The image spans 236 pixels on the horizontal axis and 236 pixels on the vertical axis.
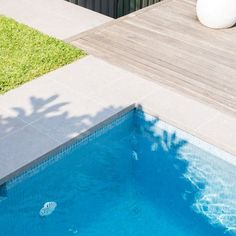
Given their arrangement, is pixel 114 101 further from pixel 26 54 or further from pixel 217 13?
pixel 217 13

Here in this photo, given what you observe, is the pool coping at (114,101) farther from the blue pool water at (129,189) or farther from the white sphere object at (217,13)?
the white sphere object at (217,13)

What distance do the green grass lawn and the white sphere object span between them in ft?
7.03

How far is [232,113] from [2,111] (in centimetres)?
286

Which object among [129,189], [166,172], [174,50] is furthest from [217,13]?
[129,189]

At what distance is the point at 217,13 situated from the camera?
26.5ft

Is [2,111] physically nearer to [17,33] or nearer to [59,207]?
[59,207]

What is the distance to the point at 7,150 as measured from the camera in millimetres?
5668

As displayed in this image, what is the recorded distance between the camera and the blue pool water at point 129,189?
17.9 ft

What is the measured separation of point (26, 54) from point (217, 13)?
120 inches

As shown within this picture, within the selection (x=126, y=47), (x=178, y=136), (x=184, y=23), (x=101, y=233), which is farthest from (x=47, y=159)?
(x=184, y=23)

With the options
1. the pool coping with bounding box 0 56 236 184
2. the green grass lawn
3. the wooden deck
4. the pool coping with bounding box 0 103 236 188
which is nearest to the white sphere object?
the wooden deck

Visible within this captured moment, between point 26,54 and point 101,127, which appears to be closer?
point 101,127

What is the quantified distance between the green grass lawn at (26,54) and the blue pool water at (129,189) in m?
1.45

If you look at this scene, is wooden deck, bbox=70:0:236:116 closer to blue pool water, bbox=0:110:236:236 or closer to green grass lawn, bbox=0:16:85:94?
green grass lawn, bbox=0:16:85:94
